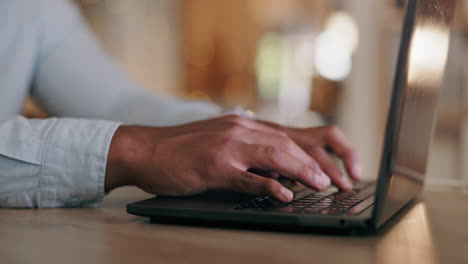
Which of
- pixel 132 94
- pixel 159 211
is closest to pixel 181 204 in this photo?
pixel 159 211

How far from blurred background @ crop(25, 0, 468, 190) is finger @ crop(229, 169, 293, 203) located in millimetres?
2334

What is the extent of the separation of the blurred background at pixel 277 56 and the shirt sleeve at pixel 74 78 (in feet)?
6.11

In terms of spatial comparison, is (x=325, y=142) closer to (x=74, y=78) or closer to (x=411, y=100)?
(x=411, y=100)

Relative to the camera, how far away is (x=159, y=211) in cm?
51

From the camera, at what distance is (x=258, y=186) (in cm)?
56

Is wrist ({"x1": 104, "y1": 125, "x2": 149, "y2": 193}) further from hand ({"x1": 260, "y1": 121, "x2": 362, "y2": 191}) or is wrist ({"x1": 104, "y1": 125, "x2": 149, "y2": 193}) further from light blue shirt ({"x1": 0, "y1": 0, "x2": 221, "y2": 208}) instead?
Result: light blue shirt ({"x1": 0, "y1": 0, "x2": 221, "y2": 208})

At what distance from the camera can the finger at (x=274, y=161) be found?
0.59 meters

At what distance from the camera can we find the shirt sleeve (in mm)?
1190

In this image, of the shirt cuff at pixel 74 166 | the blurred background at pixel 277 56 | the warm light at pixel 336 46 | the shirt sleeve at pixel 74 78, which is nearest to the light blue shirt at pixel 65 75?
the shirt sleeve at pixel 74 78

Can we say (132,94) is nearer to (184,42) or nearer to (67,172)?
(67,172)

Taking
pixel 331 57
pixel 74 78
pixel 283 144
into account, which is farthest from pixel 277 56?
pixel 283 144

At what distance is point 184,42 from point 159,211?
4167 mm

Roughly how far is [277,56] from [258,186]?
3.65m

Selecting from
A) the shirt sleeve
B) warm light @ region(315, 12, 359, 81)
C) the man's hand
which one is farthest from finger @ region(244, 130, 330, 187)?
warm light @ region(315, 12, 359, 81)
